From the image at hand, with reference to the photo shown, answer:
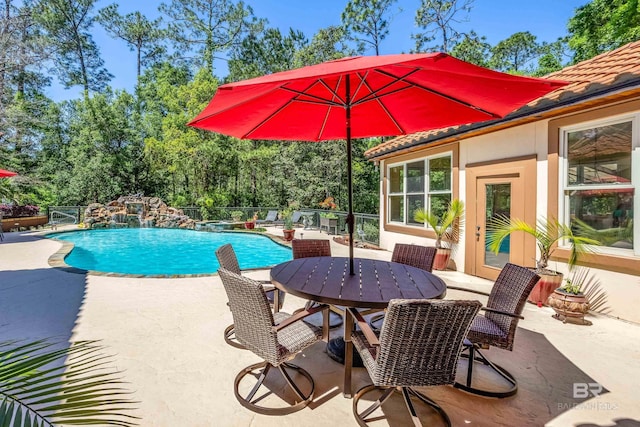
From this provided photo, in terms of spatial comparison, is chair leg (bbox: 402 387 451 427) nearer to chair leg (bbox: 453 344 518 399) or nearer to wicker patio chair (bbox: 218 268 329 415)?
chair leg (bbox: 453 344 518 399)

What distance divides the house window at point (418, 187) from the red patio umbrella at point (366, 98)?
3.59 m

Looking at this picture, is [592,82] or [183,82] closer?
[592,82]

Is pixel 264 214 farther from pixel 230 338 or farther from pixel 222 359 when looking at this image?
pixel 222 359

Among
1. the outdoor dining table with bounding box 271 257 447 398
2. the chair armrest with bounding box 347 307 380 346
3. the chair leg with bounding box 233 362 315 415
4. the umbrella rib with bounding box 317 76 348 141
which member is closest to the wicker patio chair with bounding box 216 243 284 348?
the outdoor dining table with bounding box 271 257 447 398

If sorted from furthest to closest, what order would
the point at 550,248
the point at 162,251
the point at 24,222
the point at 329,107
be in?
1. the point at 24,222
2. the point at 162,251
3. the point at 550,248
4. the point at 329,107

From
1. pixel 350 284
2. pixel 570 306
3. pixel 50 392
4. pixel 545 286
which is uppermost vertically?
pixel 50 392

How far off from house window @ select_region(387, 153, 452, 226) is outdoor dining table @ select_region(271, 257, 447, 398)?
4320 mm

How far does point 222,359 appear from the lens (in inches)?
119

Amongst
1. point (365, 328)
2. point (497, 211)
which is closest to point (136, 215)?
point (497, 211)

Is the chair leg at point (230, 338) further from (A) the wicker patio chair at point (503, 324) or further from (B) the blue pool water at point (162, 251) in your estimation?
(B) the blue pool water at point (162, 251)

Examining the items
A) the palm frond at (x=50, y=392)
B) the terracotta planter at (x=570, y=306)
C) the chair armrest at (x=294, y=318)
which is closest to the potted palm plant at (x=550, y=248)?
the terracotta planter at (x=570, y=306)

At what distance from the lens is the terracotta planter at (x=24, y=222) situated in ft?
41.1

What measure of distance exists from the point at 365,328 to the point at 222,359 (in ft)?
5.05

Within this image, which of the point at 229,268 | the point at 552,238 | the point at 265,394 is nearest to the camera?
the point at 265,394
